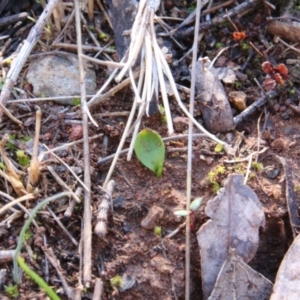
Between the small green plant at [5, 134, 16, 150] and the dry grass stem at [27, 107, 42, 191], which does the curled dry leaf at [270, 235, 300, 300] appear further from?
the small green plant at [5, 134, 16, 150]

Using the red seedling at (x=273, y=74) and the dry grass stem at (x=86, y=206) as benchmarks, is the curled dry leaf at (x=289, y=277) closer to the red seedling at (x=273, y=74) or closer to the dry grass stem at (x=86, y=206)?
the dry grass stem at (x=86, y=206)

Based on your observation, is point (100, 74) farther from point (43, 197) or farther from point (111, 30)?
point (43, 197)

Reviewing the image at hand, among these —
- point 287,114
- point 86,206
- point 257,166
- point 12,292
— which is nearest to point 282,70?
point 287,114

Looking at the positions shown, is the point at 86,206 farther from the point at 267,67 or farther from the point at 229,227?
the point at 267,67

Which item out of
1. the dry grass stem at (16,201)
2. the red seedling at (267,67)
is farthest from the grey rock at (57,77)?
the red seedling at (267,67)

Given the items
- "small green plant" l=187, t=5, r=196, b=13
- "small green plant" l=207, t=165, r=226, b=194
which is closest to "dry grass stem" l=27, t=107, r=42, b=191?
"small green plant" l=207, t=165, r=226, b=194
